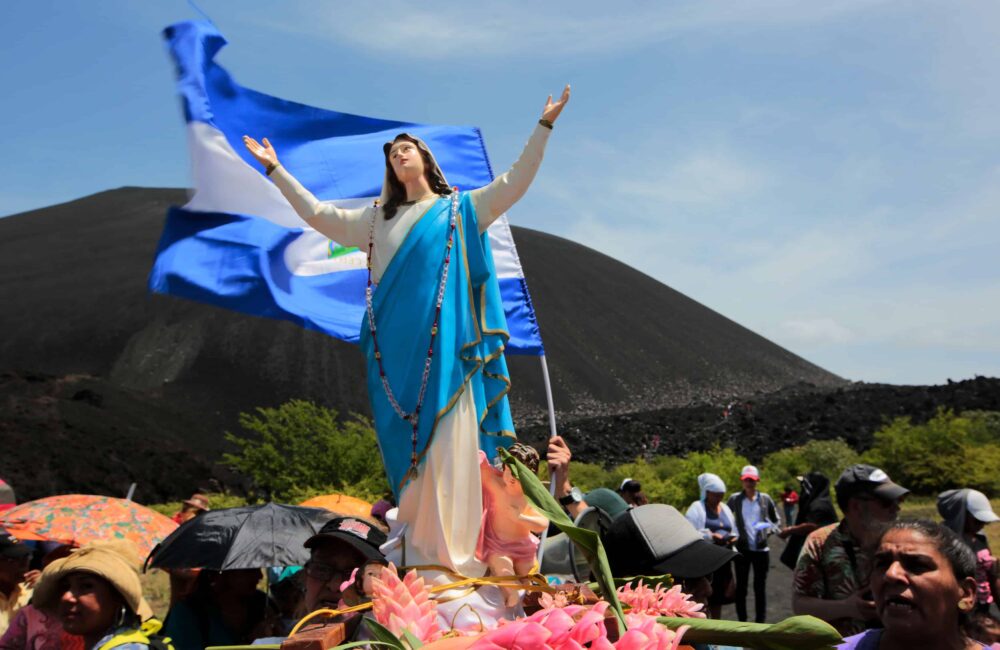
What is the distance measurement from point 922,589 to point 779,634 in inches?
69.8

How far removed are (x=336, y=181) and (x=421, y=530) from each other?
15.4 feet

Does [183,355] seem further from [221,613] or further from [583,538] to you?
[583,538]

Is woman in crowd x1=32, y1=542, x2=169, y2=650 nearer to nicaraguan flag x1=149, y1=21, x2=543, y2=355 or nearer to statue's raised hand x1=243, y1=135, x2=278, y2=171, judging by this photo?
statue's raised hand x1=243, y1=135, x2=278, y2=171

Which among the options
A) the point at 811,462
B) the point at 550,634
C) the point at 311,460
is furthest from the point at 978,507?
the point at 811,462

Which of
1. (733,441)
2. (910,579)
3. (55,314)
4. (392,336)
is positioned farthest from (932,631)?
(55,314)

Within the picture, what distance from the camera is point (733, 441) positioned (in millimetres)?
29266

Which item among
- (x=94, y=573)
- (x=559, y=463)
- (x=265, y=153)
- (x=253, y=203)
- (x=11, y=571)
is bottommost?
(x=11, y=571)

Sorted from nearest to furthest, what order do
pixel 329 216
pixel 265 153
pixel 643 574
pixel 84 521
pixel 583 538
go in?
pixel 583 538 < pixel 643 574 < pixel 329 216 < pixel 265 153 < pixel 84 521

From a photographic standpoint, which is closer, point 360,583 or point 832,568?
point 360,583

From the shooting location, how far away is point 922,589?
2637 mm

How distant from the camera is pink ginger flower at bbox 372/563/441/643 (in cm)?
163

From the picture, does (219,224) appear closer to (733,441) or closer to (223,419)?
(733,441)

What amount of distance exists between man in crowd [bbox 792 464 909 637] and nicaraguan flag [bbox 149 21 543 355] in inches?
96.3

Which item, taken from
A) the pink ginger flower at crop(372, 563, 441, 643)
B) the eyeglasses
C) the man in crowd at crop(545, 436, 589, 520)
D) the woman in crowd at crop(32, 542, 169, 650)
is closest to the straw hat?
the woman in crowd at crop(32, 542, 169, 650)
